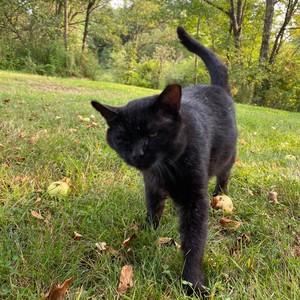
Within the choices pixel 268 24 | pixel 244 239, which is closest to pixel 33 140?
pixel 244 239

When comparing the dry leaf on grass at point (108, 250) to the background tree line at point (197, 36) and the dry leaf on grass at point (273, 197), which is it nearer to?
the dry leaf on grass at point (273, 197)

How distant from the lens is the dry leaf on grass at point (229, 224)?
200cm

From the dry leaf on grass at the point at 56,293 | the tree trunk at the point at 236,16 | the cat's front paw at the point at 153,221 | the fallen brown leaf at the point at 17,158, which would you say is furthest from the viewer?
the tree trunk at the point at 236,16

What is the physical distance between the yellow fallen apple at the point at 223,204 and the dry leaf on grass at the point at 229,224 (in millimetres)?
145

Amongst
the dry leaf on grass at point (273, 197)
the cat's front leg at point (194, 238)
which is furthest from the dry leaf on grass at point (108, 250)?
the dry leaf on grass at point (273, 197)

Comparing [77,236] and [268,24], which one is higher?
[268,24]

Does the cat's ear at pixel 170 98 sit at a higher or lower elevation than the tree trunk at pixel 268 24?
lower

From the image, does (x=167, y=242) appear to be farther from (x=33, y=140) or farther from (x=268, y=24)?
(x=268, y=24)

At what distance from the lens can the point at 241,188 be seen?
8.71 feet

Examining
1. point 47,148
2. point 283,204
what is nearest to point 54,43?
Answer: point 47,148

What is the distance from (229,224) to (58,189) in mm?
1215

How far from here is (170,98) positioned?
1.71 m

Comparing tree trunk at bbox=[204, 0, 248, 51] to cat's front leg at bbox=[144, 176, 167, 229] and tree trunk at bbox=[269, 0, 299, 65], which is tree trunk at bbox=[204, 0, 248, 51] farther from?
cat's front leg at bbox=[144, 176, 167, 229]

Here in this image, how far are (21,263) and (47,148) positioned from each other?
4.69 feet
